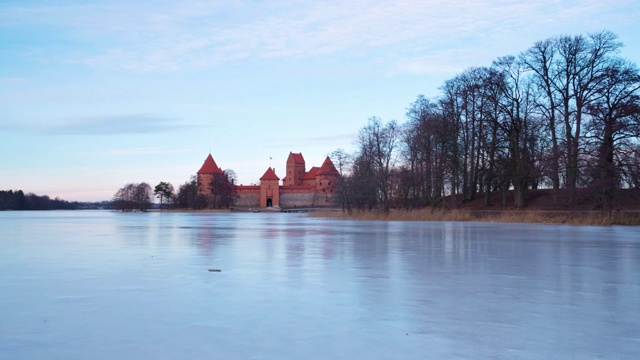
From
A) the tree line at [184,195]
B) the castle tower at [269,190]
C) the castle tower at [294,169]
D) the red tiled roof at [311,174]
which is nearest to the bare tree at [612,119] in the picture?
the tree line at [184,195]

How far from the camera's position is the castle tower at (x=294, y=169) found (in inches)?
4776

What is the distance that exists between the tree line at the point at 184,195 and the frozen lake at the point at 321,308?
279ft

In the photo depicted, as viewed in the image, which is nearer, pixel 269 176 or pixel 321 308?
pixel 321 308

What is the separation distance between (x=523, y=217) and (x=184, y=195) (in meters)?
76.3

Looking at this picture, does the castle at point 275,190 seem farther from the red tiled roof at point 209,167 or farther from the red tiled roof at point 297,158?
the red tiled roof at point 297,158

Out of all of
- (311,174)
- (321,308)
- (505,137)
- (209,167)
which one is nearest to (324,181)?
(311,174)

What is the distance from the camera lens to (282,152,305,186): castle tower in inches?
4776

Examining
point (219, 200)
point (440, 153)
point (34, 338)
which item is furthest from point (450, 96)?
point (219, 200)

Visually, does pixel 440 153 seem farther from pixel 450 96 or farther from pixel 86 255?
pixel 86 255

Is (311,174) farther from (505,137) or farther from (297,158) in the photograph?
(505,137)

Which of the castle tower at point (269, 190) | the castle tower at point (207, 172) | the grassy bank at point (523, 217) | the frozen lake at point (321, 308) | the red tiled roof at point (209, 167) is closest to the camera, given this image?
the frozen lake at point (321, 308)

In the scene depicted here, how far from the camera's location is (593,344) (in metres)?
4.00

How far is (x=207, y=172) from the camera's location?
361 ft

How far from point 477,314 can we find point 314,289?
79.2 inches
